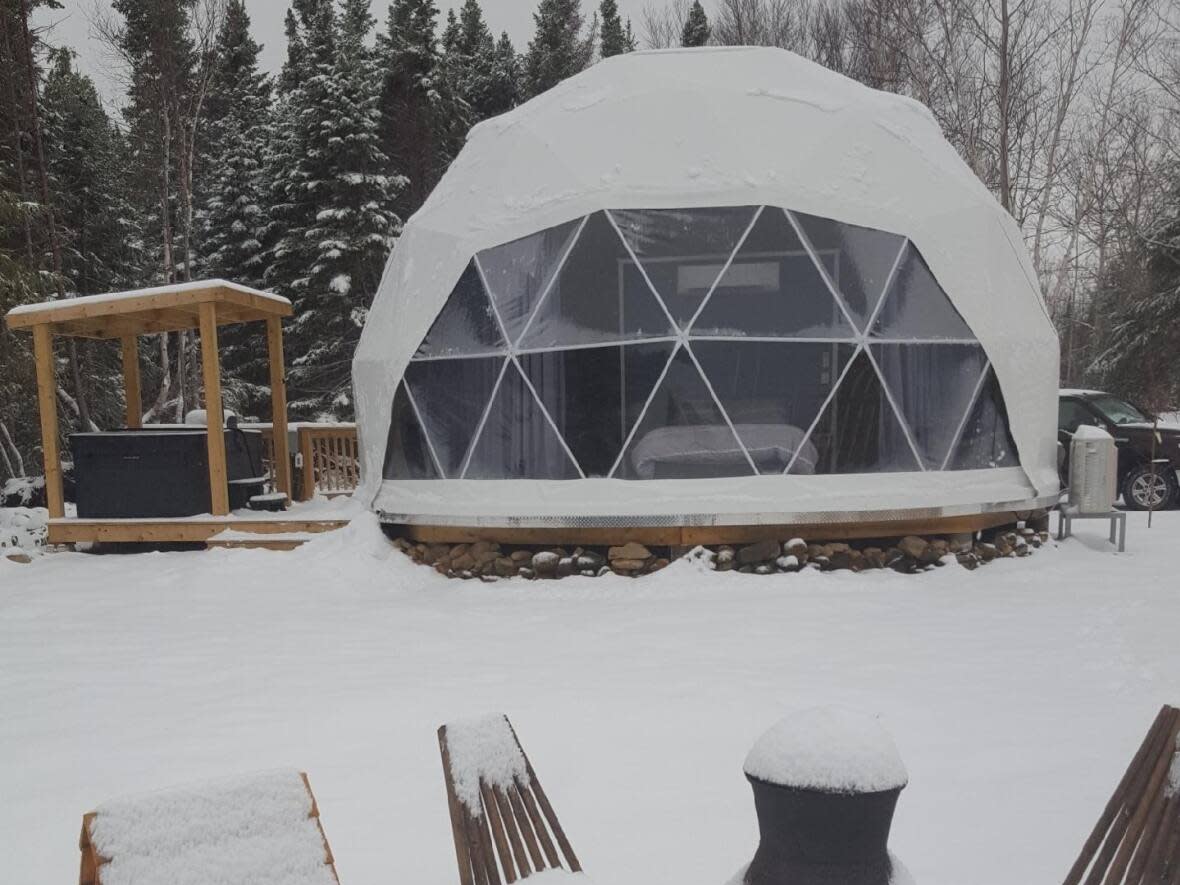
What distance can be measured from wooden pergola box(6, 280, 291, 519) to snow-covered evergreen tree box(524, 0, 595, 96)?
21.4 metres

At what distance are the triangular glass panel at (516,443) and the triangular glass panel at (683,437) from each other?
1.96 feet

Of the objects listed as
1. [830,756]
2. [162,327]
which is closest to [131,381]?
[162,327]

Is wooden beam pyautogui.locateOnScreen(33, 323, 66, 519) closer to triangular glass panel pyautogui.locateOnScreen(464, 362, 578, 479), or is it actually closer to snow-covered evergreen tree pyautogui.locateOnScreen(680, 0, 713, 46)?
triangular glass panel pyautogui.locateOnScreen(464, 362, 578, 479)

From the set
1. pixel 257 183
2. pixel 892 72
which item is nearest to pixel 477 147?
pixel 892 72

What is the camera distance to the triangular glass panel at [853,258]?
22.7ft

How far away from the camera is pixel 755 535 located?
678cm

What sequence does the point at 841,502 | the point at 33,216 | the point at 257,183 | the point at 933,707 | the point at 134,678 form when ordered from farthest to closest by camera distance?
the point at 257,183, the point at 33,216, the point at 841,502, the point at 134,678, the point at 933,707

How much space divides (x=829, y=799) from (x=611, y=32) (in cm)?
3393

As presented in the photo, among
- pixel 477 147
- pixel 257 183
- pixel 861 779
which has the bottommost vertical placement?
pixel 861 779

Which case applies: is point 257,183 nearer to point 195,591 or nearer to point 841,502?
point 195,591

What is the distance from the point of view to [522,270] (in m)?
7.25

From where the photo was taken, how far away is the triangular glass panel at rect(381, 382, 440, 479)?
7625 millimetres

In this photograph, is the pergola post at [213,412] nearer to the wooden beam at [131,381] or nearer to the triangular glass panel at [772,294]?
the wooden beam at [131,381]

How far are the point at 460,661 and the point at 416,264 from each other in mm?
4188
